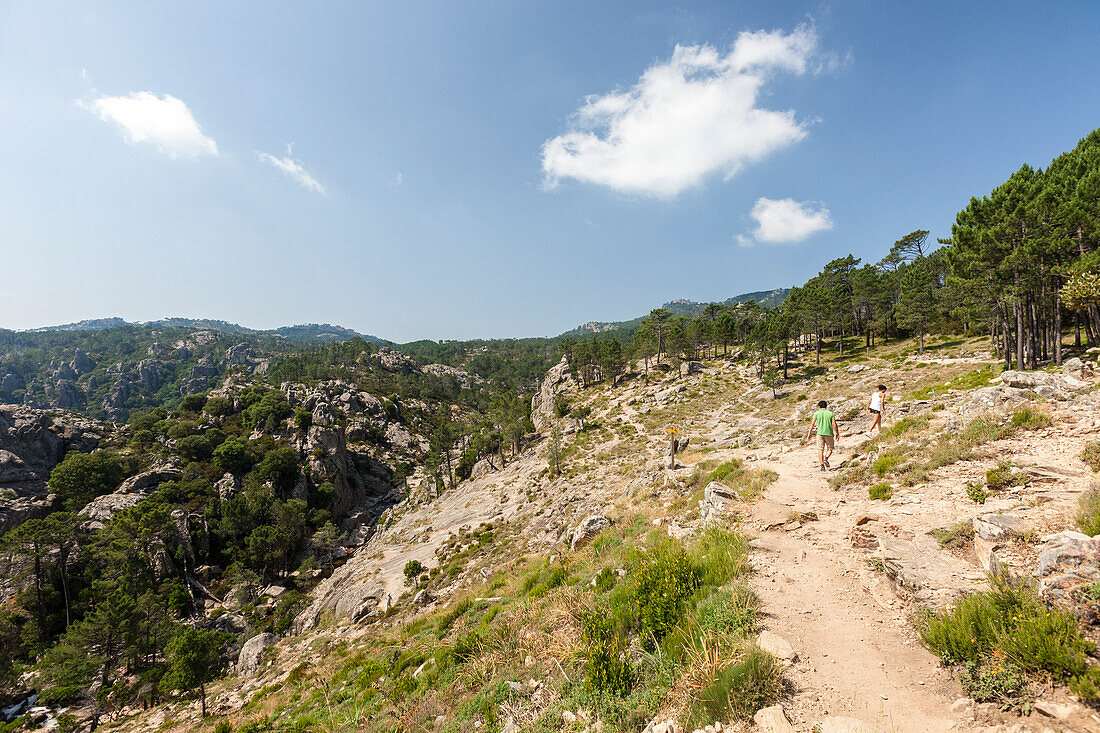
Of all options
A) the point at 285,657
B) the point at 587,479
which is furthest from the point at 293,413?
the point at 587,479

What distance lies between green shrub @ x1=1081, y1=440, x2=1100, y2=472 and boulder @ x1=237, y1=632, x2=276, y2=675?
1747 inches

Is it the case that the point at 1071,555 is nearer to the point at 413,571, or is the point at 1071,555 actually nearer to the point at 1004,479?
the point at 1004,479

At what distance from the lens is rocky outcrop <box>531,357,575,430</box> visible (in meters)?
84.6

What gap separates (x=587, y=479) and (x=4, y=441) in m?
100

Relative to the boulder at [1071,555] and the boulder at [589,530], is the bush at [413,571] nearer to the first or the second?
the boulder at [589,530]

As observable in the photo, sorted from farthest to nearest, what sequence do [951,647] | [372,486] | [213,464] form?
[372,486] → [213,464] → [951,647]

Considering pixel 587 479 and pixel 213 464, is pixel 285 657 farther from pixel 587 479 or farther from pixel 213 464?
pixel 213 464

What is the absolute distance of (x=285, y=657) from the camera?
86.8ft

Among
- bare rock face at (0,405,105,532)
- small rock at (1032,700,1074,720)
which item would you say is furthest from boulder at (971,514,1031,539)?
bare rock face at (0,405,105,532)

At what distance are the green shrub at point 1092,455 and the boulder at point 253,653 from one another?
44.4 meters

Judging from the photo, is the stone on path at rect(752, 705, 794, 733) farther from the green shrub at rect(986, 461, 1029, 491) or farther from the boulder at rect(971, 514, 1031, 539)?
the green shrub at rect(986, 461, 1029, 491)

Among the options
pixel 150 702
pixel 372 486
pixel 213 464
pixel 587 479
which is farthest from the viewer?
pixel 372 486

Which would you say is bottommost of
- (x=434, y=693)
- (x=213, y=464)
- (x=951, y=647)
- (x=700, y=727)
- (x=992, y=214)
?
(x=213, y=464)

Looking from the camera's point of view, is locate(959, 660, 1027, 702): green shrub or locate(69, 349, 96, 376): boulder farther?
locate(69, 349, 96, 376): boulder
